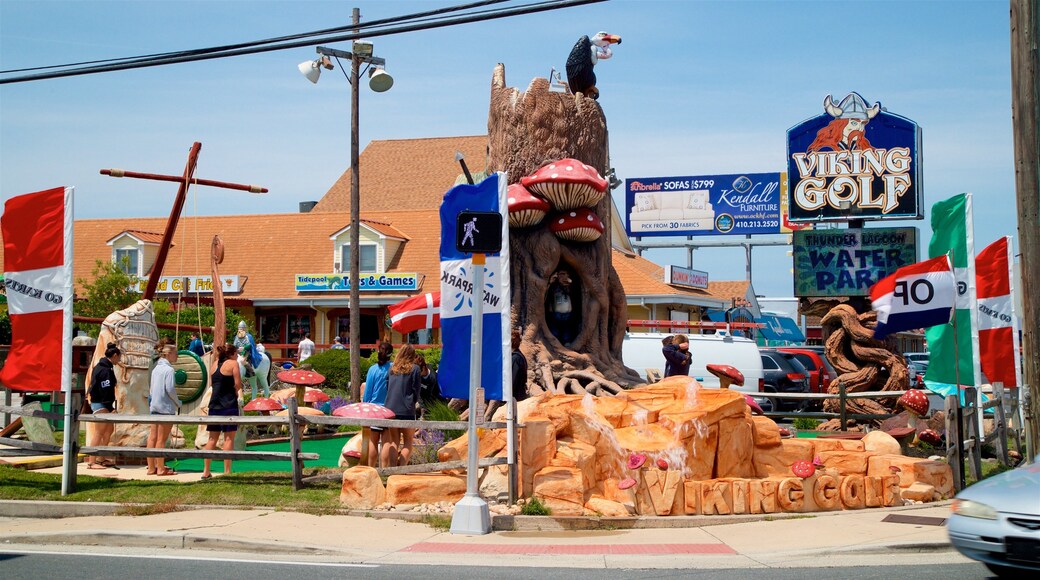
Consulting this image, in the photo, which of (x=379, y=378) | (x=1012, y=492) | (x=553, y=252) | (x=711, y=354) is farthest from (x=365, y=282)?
(x=1012, y=492)

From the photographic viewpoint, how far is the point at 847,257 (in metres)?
23.2

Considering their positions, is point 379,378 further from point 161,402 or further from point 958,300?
point 958,300

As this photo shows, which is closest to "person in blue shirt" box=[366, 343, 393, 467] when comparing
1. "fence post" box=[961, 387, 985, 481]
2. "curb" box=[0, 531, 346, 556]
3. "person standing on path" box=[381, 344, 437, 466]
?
"person standing on path" box=[381, 344, 437, 466]

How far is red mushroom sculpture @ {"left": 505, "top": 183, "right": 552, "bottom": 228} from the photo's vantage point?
1423 cm

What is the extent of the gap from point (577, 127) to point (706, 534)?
275 inches

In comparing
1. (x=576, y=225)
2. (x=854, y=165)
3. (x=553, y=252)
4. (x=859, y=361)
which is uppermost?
(x=854, y=165)

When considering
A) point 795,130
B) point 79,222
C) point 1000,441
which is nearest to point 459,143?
point 79,222

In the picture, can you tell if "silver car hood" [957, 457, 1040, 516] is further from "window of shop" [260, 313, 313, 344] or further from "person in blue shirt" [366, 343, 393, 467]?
"window of shop" [260, 313, 313, 344]

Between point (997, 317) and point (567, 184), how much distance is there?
615 centimetres

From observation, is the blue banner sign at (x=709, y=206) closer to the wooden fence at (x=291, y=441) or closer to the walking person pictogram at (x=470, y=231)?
the wooden fence at (x=291, y=441)

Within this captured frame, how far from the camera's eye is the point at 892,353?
2117 cm

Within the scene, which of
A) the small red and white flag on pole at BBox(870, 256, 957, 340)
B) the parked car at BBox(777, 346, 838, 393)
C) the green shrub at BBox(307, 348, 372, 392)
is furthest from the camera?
the parked car at BBox(777, 346, 838, 393)

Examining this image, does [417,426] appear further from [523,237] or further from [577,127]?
[577,127]

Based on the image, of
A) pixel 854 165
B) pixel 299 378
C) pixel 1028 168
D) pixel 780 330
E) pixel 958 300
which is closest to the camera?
pixel 1028 168
